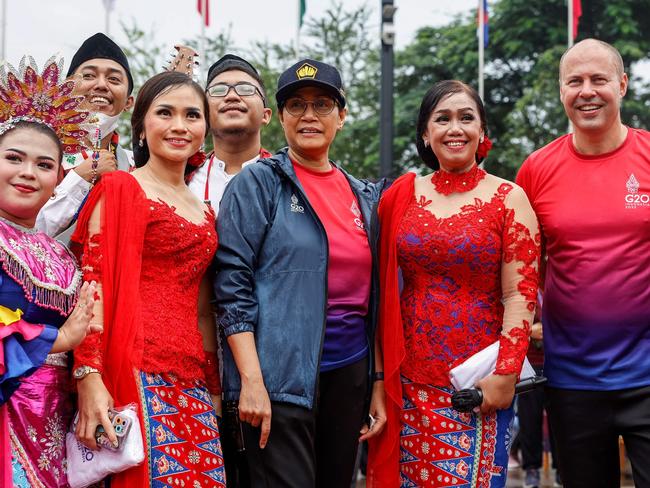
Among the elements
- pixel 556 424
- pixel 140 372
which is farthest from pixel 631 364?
pixel 140 372

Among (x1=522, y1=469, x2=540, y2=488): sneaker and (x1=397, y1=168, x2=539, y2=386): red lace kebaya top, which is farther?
(x1=522, y1=469, x2=540, y2=488): sneaker

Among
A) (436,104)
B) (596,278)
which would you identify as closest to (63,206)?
(436,104)

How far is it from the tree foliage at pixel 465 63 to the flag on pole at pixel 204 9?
3.97m

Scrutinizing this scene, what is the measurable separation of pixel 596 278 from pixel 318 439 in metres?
1.50

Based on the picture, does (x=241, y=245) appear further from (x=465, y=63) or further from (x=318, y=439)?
(x=465, y=63)

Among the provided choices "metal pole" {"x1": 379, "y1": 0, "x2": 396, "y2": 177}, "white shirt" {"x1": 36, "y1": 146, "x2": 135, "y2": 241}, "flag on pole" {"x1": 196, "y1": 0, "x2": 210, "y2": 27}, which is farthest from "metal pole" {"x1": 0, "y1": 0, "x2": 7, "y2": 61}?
"white shirt" {"x1": 36, "y1": 146, "x2": 135, "y2": 241}

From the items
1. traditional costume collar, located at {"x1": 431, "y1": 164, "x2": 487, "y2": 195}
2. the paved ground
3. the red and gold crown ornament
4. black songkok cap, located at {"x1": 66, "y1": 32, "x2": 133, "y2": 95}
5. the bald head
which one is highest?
black songkok cap, located at {"x1": 66, "y1": 32, "x2": 133, "y2": 95}

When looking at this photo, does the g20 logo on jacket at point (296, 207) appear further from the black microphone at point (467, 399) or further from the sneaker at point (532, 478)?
the sneaker at point (532, 478)

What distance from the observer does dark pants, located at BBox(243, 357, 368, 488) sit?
11.7 ft

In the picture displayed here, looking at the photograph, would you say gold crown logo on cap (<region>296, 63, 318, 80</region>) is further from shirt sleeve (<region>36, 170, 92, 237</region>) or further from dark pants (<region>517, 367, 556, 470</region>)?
dark pants (<region>517, 367, 556, 470</region>)

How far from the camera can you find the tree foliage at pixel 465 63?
18938 mm

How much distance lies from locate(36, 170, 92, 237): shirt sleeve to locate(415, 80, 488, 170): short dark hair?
5.51 feet

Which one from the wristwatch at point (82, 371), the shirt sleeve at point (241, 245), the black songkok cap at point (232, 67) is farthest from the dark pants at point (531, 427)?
the wristwatch at point (82, 371)

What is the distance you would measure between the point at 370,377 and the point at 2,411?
5.42 ft
